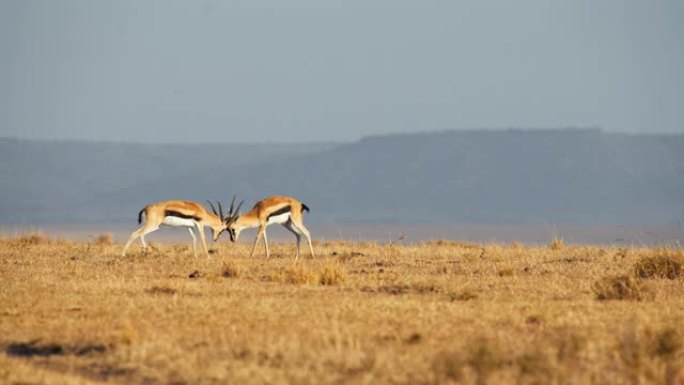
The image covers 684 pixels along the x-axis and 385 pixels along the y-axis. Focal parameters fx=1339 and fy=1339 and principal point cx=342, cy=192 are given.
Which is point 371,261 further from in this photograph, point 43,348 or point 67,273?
point 43,348

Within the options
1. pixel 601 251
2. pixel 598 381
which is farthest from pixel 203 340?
pixel 601 251

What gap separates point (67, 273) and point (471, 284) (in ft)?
22.8

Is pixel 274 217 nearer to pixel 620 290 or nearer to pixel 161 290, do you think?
pixel 161 290

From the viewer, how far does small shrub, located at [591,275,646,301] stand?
1838 cm

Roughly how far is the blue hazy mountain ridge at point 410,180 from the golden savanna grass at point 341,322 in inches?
3546

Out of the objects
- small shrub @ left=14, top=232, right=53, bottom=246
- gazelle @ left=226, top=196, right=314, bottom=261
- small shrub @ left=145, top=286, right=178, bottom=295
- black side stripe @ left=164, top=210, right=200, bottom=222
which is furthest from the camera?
small shrub @ left=14, top=232, right=53, bottom=246

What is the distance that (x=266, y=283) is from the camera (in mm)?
20844

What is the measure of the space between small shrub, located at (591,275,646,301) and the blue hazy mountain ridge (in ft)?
309

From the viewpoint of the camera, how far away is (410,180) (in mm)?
132000

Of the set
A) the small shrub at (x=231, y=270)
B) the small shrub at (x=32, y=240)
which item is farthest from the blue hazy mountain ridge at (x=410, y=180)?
the small shrub at (x=231, y=270)

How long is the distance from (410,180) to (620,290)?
114m

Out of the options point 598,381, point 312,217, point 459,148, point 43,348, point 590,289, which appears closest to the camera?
point 598,381

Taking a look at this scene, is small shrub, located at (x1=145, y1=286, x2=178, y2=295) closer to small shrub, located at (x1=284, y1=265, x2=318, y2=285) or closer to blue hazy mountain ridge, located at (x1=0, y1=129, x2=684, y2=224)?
small shrub, located at (x1=284, y1=265, x2=318, y2=285)

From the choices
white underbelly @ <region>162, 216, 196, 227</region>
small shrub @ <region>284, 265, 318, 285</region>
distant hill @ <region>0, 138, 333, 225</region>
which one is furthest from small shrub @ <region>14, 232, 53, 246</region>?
distant hill @ <region>0, 138, 333, 225</region>
